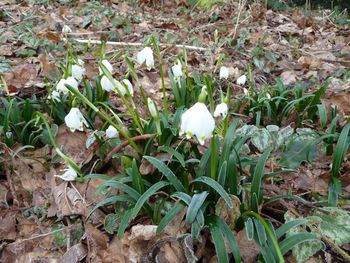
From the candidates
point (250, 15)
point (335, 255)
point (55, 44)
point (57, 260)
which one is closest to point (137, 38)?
point (55, 44)

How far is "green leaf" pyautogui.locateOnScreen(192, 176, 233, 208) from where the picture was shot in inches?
57.2

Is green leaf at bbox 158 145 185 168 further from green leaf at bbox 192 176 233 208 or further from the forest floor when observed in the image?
the forest floor

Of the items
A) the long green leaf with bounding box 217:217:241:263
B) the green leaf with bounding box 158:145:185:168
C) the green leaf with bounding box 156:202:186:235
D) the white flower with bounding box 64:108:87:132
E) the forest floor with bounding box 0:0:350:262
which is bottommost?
the forest floor with bounding box 0:0:350:262

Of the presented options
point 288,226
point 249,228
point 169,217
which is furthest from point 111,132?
point 288,226

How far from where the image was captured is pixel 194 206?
1512 mm

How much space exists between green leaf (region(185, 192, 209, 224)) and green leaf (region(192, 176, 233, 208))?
53 mm

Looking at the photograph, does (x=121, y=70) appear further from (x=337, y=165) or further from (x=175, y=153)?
(x=337, y=165)

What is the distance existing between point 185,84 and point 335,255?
1614mm

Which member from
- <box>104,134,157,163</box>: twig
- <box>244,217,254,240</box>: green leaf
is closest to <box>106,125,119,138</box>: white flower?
<box>104,134,157,163</box>: twig

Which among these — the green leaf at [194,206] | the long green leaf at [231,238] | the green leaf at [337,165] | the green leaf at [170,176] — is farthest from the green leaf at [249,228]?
the green leaf at [337,165]

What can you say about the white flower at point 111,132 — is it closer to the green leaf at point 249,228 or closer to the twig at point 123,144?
the twig at point 123,144

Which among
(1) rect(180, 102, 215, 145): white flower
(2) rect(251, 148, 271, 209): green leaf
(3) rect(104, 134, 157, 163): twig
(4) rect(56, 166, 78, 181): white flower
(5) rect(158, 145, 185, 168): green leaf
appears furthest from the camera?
(4) rect(56, 166, 78, 181): white flower

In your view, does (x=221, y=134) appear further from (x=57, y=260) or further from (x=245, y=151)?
(x=57, y=260)

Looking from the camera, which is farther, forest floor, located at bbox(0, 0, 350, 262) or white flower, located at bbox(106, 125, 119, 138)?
white flower, located at bbox(106, 125, 119, 138)
